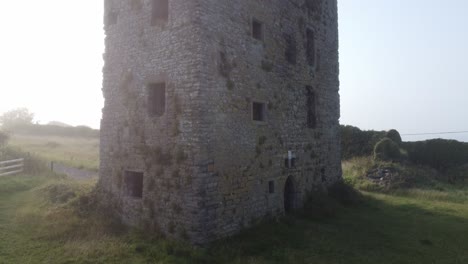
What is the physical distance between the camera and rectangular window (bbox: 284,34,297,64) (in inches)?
588

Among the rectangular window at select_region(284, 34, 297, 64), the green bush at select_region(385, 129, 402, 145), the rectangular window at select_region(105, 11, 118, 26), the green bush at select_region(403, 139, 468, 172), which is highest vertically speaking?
the rectangular window at select_region(105, 11, 118, 26)

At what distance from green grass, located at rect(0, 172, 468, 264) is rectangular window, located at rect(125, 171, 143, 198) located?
3.90 ft

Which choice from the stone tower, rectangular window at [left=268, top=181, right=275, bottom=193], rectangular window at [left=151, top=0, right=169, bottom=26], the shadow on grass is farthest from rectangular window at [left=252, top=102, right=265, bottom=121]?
rectangular window at [left=151, top=0, right=169, bottom=26]

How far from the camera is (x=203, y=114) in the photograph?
1081 cm

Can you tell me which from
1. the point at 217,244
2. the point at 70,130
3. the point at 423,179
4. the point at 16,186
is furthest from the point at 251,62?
the point at 70,130

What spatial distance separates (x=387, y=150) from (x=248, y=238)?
19.0 metres

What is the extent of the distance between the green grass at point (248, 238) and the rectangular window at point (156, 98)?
156 inches

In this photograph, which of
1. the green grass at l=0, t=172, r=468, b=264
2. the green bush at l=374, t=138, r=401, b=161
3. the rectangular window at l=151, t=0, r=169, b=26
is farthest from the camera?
the green bush at l=374, t=138, r=401, b=161

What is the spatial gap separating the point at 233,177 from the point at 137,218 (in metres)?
3.49

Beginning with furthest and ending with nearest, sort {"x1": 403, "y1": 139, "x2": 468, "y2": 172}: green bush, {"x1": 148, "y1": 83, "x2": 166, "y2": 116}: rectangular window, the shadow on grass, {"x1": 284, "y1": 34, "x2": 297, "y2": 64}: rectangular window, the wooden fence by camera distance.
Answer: {"x1": 403, "y1": 139, "x2": 468, "y2": 172}: green bush
the wooden fence
{"x1": 284, "y1": 34, "x2": 297, "y2": 64}: rectangular window
{"x1": 148, "y1": 83, "x2": 166, "y2": 116}: rectangular window
the shadow on grass

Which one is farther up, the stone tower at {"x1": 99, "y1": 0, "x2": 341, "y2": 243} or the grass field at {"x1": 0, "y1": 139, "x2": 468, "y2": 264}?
the stone tower at {"x1": 99, "y1": 0, "x2": 341, "y2": 243}

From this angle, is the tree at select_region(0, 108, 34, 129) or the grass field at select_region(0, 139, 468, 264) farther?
the tree at select_region(0, 108, 34, 129)

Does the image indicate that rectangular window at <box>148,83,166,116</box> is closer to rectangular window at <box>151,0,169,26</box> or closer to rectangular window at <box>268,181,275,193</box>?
rectangular window at <box>151,0,169,26</box>

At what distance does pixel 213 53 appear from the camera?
36.8 feet
